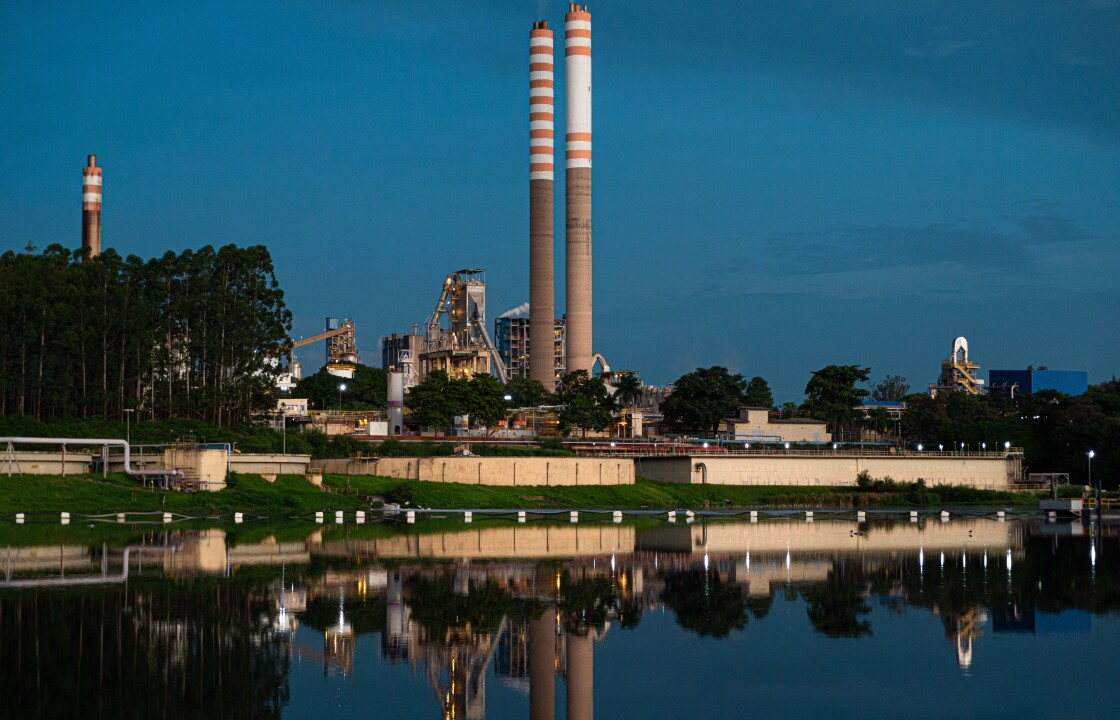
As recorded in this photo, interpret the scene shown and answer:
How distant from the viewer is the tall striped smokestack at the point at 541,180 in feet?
426

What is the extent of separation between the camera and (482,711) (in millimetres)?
24125

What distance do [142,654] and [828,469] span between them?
7677 centimetres

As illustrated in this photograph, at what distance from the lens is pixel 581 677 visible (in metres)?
27.2

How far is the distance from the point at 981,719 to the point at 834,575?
21.1 meters

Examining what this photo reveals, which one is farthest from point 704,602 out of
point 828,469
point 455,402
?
point 455,402

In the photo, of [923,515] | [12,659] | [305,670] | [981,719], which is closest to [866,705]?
[981,719]

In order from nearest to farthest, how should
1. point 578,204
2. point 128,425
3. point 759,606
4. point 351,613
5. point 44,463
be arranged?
point 351,613 < point 759,606 < point 44,463 < point 128,425 < point 578,204

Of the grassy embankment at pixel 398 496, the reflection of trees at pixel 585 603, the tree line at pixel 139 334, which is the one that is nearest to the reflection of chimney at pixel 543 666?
the reflection of trees at pixel 585 603

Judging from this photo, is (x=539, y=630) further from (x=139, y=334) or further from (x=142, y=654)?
(x=139, y=334)

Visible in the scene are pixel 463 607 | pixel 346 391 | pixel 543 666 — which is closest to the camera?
pixel 543 666

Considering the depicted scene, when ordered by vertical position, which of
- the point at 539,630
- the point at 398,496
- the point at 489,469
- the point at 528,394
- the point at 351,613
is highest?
the point at 528,394

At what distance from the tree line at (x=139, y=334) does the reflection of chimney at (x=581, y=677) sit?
5443cm

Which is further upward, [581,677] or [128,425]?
[128,425]

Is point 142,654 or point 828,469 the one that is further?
point 828,469
